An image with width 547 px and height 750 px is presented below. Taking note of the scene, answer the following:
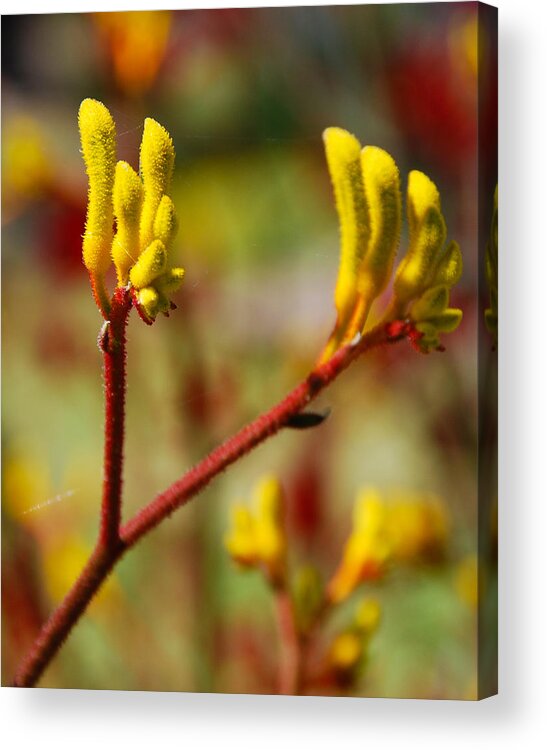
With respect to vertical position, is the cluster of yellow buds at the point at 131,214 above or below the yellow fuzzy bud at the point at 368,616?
above

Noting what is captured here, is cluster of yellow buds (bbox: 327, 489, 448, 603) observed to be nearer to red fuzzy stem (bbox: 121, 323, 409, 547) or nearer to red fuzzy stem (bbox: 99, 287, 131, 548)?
red fuzzy stem (bbox: 121, 323, 409, 547)

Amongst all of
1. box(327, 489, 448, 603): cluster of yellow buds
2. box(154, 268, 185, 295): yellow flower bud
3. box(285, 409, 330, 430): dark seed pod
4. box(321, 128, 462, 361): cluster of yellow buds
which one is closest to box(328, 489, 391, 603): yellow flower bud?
box(327, 489, 448, 603): cluster of yellow buds

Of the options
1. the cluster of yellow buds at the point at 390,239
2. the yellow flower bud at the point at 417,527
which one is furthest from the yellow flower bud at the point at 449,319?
the yellow flower bud at the point at 417,527

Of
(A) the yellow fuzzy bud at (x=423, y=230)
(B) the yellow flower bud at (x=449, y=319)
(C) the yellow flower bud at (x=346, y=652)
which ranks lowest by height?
(C) the yellow flower bud at (x=346, y=652)

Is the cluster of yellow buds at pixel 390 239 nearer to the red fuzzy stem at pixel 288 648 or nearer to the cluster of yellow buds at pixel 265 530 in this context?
the cluster of yellow buds at pixel 265 530

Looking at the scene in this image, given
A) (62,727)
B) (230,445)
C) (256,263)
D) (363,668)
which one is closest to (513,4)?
(256,263)

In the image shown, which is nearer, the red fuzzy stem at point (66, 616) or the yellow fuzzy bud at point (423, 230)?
the yellow fuzzy bud at point (423, 230)

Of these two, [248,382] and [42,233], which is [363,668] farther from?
[42,233]
